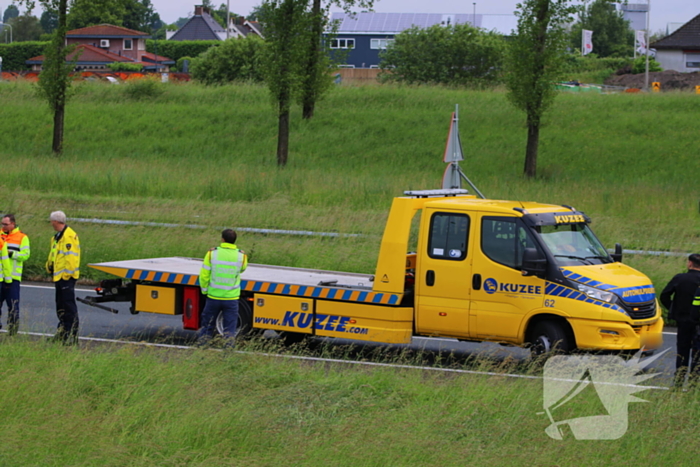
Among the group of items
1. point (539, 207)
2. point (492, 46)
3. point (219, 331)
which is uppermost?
point (492, 46)

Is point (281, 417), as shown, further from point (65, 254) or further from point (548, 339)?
point (65, 254)

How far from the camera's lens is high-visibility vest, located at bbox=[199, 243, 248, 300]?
31.9ft

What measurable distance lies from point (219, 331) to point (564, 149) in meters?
24.4

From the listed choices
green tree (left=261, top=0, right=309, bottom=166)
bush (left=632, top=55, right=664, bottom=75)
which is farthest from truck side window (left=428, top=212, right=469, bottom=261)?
bush (left=632, top=55, right=664, bottom=75)

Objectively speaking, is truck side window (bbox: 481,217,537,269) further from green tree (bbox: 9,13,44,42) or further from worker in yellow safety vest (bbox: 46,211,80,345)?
green tree (bbox: 9,13,44,42)

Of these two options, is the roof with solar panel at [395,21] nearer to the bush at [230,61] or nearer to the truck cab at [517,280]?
the bush at [230,61]

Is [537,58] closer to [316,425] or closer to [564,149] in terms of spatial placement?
[564,149]

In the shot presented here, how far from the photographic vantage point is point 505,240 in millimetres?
9719

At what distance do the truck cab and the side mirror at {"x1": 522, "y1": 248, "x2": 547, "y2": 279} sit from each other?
0.04ft

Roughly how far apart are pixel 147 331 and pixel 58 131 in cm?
2404

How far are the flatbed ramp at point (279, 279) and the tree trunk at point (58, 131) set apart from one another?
23.1 m

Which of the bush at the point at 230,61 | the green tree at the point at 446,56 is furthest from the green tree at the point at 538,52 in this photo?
the bush at the point at 230,61

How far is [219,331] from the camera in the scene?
10.6 meters

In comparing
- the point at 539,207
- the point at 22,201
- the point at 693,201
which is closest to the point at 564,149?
the point at 693,201
